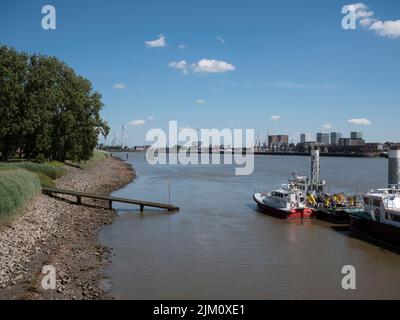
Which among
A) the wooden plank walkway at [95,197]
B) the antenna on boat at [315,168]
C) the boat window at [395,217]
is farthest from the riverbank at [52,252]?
the antenna on boat at [315,168]

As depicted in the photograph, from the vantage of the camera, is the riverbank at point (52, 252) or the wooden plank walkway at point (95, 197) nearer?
the riverbank at point (52, 252)

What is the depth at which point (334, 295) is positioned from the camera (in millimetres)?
19547

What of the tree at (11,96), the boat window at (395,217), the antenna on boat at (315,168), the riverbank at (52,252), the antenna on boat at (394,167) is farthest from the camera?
the tree at (11,96)

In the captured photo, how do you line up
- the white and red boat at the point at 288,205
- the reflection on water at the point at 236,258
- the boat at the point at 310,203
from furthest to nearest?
the white and red boat at the point at 288,205
the boat at the point at 310,203
the reflection on water at the point at 236,258

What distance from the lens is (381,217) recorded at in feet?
102

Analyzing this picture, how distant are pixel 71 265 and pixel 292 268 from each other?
38.0 ft

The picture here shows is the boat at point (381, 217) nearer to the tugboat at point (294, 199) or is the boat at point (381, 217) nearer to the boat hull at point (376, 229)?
the boat hull at point (376, 229)

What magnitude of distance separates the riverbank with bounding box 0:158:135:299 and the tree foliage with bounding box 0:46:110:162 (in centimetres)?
1664

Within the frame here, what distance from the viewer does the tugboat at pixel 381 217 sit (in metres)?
29.3

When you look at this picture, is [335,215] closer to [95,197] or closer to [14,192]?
[95,197]

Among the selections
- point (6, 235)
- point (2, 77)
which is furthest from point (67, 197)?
point (6, 235)

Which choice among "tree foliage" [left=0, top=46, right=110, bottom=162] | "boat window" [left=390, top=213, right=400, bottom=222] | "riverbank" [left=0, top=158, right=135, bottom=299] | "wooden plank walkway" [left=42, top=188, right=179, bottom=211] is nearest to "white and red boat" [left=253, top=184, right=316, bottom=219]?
"wooden plank walkway" [left=42, top=188, right=179, bottom=211]

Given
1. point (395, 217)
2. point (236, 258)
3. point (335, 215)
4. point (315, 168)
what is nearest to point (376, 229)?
point (395, 217)
